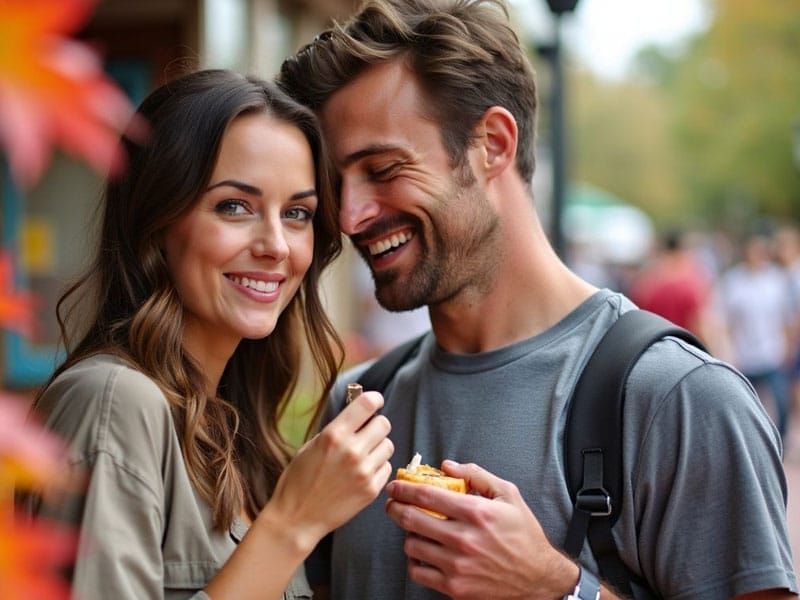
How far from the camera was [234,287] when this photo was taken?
2406 millimetres

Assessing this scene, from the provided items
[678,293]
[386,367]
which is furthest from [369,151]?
[678,293]

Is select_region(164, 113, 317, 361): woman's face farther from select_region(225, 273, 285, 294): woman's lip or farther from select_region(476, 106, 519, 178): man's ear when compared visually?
select_region(476, 106, 519, 178): man's ear

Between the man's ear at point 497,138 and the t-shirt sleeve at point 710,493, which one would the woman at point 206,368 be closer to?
the man's ear at point 497,138

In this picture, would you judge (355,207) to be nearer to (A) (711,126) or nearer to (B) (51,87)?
(B) (51,87)

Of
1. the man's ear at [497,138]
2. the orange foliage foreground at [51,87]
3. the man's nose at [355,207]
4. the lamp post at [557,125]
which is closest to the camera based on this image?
the orange foliage foreground at [51,87]

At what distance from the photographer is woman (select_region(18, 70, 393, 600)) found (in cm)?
188

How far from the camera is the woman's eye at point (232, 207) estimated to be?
2387 millimetres

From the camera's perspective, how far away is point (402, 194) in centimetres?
273

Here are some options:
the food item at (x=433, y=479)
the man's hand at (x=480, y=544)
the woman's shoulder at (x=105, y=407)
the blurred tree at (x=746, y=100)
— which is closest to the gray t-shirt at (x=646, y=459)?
the man's hand at (x=480, y=544)

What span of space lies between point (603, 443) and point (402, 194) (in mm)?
890

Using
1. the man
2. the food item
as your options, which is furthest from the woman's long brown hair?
the food item

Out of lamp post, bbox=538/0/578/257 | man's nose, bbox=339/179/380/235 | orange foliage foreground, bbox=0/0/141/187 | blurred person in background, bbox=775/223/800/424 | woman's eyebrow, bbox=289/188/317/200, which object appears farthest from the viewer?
blurred person in background, bbox=775/223/800/424

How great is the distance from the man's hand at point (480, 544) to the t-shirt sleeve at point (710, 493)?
243mm

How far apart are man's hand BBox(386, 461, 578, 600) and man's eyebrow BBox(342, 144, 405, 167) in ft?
3.20
